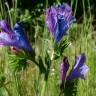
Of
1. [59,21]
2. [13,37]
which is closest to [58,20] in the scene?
[59,21]

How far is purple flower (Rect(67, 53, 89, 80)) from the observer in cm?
99

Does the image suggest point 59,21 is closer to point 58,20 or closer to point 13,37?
point 58,20

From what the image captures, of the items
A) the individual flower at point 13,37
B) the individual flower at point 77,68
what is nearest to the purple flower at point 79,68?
the individual flower at point 77,68

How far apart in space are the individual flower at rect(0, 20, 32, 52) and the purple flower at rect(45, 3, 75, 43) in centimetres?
6

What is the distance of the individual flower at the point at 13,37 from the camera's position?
942 millimetres

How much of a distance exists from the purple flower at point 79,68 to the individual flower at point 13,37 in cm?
→ 11

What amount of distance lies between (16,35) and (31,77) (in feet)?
3.09

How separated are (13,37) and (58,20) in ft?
0.35

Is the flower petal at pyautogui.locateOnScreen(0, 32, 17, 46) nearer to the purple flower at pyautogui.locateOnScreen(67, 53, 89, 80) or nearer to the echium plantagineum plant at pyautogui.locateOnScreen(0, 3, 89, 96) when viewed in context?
the echium plantagineum plant at pyautogui.locateOnScreen(0, 3, 89, 96)

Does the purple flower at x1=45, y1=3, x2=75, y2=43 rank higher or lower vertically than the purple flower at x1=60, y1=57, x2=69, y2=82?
higher

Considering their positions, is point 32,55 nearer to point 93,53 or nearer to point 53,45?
point 53,45

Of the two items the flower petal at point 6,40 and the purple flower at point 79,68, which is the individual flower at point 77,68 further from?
the flower petal at point 6,40

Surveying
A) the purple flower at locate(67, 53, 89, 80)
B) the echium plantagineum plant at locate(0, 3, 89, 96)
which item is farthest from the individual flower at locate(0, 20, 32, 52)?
the purple flower at locate(67, 53, 89, 80)

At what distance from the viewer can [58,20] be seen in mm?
956
